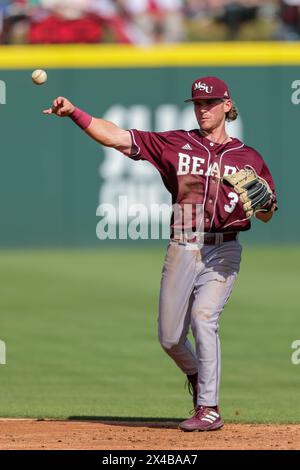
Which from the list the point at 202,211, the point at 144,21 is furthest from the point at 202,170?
the point at 144,21

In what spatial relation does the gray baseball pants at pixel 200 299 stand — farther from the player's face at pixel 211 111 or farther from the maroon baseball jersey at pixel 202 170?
the player's face at pixel 211 111

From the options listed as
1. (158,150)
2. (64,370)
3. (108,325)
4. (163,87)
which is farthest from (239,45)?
(158,150)

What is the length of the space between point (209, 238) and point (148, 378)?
9.12ft

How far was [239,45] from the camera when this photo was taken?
17.8 meters

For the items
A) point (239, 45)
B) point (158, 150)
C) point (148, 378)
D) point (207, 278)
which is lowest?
point (148, 378)

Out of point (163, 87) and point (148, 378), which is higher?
point (163, 87)

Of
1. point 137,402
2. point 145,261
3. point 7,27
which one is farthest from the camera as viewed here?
point 7,27

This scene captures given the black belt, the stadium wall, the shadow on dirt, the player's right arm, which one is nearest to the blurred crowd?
the stadium wall

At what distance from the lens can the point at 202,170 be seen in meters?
6.90

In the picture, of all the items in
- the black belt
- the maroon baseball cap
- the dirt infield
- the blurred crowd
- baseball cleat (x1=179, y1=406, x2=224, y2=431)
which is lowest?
the dirt infield

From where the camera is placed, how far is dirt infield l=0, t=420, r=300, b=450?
6430 millimetres

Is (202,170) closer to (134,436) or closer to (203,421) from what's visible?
(203,421)

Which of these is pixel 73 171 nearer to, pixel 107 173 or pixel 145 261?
pixel 107 173

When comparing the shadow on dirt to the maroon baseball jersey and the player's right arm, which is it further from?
the player's right arm
